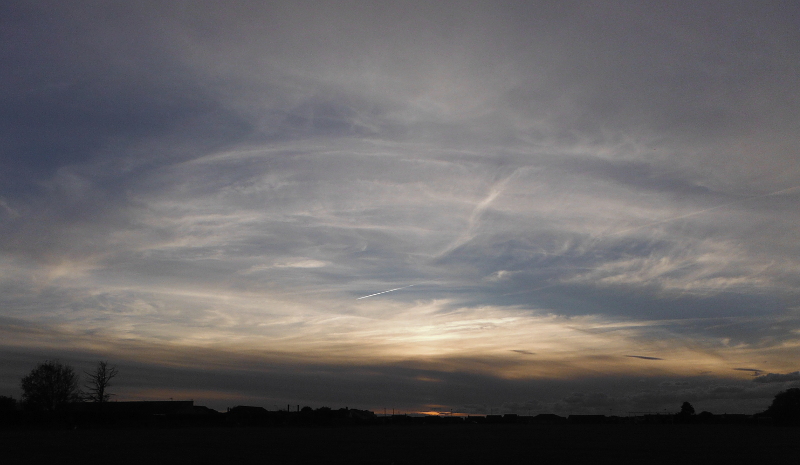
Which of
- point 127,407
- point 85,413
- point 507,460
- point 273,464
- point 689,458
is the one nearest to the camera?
point 273,464

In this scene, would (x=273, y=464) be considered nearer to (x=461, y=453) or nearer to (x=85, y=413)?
(x=461, y=453)

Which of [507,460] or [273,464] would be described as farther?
[507,460]

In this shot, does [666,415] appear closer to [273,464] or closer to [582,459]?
[582,459]

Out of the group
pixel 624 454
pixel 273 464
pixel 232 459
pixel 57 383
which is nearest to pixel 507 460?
pixel 624 454

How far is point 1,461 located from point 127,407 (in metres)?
107

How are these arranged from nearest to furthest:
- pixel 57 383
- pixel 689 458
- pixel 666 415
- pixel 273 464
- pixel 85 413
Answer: pixel 273 464, pixel 689 458, pixel 85 413, pixel 57 383, pixel 666 415

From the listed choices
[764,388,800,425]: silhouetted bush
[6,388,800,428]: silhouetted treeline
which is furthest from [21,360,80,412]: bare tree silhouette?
[764,388,800,425]: silhouetted bush

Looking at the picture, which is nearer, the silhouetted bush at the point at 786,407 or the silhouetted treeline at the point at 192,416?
the silhouetted treeline at the point at 192,416

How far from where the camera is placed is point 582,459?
32.3m

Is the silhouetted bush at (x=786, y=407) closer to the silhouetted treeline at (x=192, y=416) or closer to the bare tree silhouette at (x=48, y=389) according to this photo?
the silhouetted treeline at (x=192, y=416)

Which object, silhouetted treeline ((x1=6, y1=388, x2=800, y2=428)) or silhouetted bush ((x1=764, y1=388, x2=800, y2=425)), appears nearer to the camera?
silhouetted treeline ((x1=6, y1=388, x2=800, y2=428))

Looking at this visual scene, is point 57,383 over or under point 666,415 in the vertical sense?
over

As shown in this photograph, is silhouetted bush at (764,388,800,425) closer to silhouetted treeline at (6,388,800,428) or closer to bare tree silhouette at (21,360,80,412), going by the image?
silhouetted treeline at (6,388,800,428)

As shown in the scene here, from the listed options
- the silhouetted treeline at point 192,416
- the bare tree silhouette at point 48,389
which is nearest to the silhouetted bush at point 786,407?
the silhouetted treeline at point 192,416
